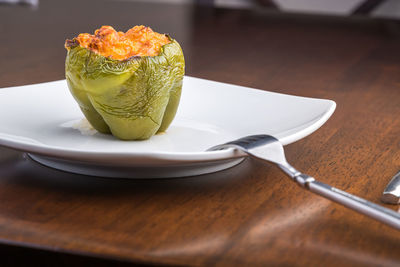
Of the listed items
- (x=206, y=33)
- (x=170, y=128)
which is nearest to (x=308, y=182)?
(x=170, y=128)

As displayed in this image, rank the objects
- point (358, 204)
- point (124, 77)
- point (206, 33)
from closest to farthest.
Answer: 1. point (358, 204)
2. point (124, 77)
3. point (206, 33)

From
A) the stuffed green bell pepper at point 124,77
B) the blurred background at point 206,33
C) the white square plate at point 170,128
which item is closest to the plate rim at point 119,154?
the white square plate at point 170,128

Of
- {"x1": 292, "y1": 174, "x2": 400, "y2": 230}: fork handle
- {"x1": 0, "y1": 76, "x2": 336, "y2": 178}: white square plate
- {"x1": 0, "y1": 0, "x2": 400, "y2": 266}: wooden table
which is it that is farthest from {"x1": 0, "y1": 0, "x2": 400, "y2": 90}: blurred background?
{"x1": 292, "y1": 174, "x2": 400, "y2": 230}: fork handle

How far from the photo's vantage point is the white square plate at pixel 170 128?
62 cm

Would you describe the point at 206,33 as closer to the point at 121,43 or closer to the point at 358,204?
the point at 121,43

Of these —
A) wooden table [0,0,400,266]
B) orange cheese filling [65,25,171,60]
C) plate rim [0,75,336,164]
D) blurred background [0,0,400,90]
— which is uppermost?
orange cheese filling [65,25,171,60]

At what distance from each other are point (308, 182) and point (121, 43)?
29 centimetres

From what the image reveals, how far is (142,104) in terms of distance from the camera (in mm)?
767

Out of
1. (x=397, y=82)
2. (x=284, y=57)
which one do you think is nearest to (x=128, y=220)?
(x=397, y=82)

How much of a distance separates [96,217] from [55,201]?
0.06 meters

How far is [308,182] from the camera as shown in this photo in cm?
58

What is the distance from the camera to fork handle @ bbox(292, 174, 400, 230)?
542 millimetres

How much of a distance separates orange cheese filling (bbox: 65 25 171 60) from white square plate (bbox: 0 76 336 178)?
0.10 meters

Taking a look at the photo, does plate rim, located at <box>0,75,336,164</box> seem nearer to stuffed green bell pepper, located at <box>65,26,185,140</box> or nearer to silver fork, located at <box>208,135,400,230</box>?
silver fork, located at <box>208,135,400,230</box>
